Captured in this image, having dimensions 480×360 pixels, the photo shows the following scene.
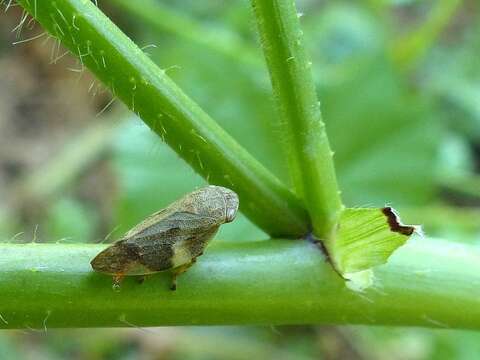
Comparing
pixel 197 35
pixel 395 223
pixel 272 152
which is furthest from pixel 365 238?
pixel 197 35

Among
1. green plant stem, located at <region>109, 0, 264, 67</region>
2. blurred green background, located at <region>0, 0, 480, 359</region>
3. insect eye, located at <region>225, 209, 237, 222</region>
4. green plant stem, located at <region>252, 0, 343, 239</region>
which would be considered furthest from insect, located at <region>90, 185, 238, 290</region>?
green plant stem, located at <region>109, 0, 264, 67</region>

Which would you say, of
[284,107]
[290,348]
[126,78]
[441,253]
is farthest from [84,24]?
[290,348]

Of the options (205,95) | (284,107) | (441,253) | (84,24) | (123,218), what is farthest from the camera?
(205,95)

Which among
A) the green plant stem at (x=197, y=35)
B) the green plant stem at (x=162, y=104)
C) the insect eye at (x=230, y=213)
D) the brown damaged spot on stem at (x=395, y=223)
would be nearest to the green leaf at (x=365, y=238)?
the brown damaged spot on stem at (x=395, y=223)

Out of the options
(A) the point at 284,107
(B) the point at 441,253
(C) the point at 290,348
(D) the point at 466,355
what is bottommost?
(C) the point at 290,348

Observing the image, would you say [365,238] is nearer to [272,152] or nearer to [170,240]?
[170,240]

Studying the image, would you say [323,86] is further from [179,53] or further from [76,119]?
[76,119]
